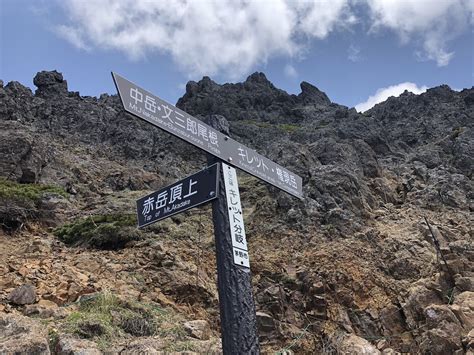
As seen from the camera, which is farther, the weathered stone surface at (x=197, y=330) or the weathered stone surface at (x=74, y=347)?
the weathered stone surface at (x=197, y=330)

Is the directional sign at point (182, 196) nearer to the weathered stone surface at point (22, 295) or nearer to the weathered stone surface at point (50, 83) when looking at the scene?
the weathered stone surface at point (22, 295)

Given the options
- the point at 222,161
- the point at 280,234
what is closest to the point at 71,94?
the point at 280,234

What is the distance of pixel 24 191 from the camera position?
1210 cm

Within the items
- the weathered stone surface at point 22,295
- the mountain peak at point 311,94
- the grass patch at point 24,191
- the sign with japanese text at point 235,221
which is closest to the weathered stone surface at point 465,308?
the sign with japanese text at point 235,221

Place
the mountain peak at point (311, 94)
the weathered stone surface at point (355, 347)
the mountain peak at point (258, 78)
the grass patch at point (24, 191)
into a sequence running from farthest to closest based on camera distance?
the mountain peak at point (258, 78) < the mountain peak at point (311, 94) < the grass patch at point (24, 191) < the weathered stone surface at point (355, 347)

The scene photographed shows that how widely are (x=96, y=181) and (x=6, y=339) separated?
12.9 metres

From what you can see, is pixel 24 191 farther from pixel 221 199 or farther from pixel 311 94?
pixel 311 94

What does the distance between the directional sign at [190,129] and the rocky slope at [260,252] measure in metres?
2.85

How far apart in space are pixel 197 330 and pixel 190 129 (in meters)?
4.24

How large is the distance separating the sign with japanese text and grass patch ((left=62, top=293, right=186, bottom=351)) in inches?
113

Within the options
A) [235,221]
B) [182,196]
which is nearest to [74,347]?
[182,196]

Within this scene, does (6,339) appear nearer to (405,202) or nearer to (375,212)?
(375,212)

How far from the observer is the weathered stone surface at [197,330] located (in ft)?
23.2

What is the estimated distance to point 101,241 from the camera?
10.9 meters
